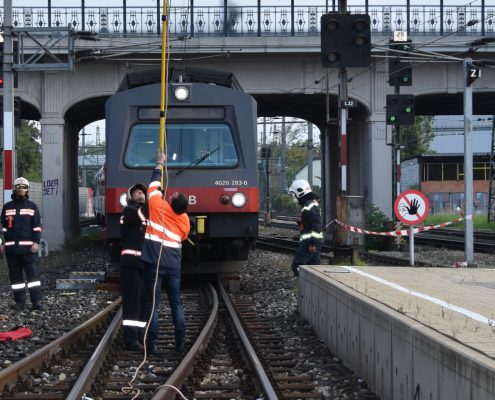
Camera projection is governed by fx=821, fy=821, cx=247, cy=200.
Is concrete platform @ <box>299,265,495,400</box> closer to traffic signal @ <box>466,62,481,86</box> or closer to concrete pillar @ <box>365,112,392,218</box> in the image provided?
traffic signal @ <box>466,62,481,86</box>

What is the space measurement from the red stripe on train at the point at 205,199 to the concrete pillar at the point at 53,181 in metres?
14.6

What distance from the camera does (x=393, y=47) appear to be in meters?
21.9

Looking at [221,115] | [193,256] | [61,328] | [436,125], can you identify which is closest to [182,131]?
[221,115]

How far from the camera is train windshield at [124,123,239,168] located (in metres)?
13.2

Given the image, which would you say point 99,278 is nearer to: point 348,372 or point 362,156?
point 348,372

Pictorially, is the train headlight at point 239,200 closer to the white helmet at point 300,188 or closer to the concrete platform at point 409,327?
the white helmet at point 300,188

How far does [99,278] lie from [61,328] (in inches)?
202

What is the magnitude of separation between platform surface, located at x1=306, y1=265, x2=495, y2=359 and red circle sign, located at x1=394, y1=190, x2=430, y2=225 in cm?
480

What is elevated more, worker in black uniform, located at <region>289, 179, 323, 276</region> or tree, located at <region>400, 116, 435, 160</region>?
tree, located at <region>400, 116, 435, 160</region>

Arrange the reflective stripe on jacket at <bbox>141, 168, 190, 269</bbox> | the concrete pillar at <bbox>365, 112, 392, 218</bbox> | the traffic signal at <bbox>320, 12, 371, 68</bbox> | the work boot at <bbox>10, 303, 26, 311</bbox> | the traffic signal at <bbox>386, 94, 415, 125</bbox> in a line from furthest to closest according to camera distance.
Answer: the concrete pillar at <bbox>365, 112, 392, 218</bbox> → the traffic signal at <bbox>386, 94, 415, 125</bbox> → the traffic signal at <bbox>320, 12, 371, 68</bbox> → the work boot at <bbox>10, 303, 26, 311</bbox> → the reflective stripe on jacket at <bbox>141, 168, 190, 269</bbox>

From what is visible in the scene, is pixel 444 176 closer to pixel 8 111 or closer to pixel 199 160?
pixel 8 111

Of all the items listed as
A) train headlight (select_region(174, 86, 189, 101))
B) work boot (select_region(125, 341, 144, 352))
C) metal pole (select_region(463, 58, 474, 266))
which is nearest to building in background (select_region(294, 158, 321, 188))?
metal pole (select_region(463, 58, 474, 266))

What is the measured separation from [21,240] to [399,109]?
555 inches

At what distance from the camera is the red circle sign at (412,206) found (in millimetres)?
16172
